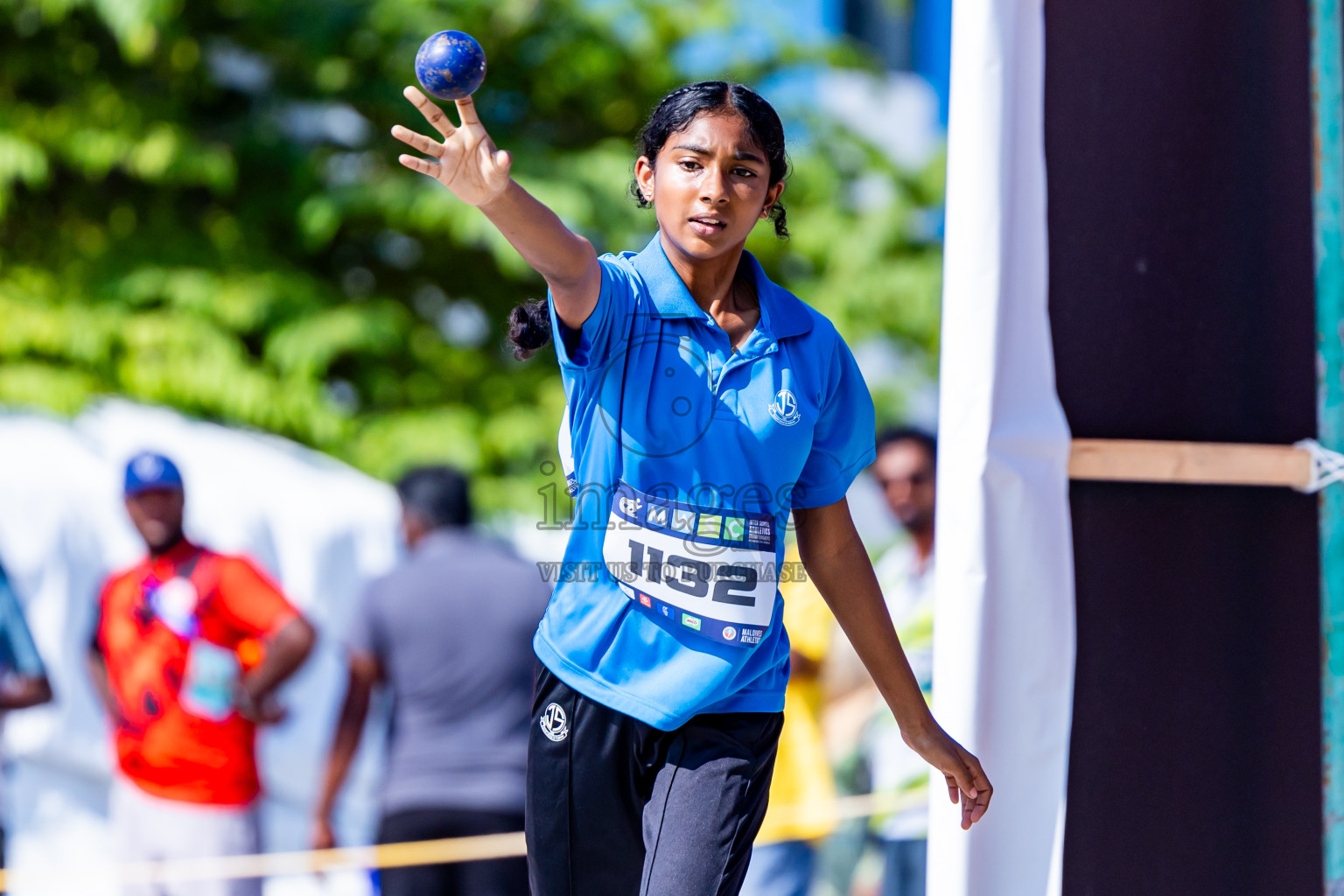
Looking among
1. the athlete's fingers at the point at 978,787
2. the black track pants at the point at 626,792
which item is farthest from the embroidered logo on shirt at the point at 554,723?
the athlete's fingers at the point at 978,787

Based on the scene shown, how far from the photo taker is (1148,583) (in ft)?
8.38

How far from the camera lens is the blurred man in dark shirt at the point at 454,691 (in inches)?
156

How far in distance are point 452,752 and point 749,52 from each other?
787cm

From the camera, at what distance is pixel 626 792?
1.95 meters

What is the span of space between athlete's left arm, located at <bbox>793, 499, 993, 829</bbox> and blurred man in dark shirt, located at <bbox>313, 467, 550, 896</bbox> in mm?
1946

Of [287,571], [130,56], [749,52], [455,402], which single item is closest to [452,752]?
[287,571]

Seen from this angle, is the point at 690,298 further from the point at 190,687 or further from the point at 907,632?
the point at 190,687

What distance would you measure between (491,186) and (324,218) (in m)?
8.42

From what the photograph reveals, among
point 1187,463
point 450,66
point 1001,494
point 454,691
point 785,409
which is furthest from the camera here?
point 454,691

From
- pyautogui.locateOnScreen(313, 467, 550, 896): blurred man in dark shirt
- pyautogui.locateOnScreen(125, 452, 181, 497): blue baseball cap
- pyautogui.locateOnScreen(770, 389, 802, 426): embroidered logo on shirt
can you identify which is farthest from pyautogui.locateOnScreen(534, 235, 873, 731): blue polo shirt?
pyautogui.locateOnScreen(125, 452, 181, 497): blue baseball cap

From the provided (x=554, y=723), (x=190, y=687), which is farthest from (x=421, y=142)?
(x=190, y=687)

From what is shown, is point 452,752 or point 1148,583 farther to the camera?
point 452,752

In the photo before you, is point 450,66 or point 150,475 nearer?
point 450,66

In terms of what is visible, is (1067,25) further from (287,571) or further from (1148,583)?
(287,571)
